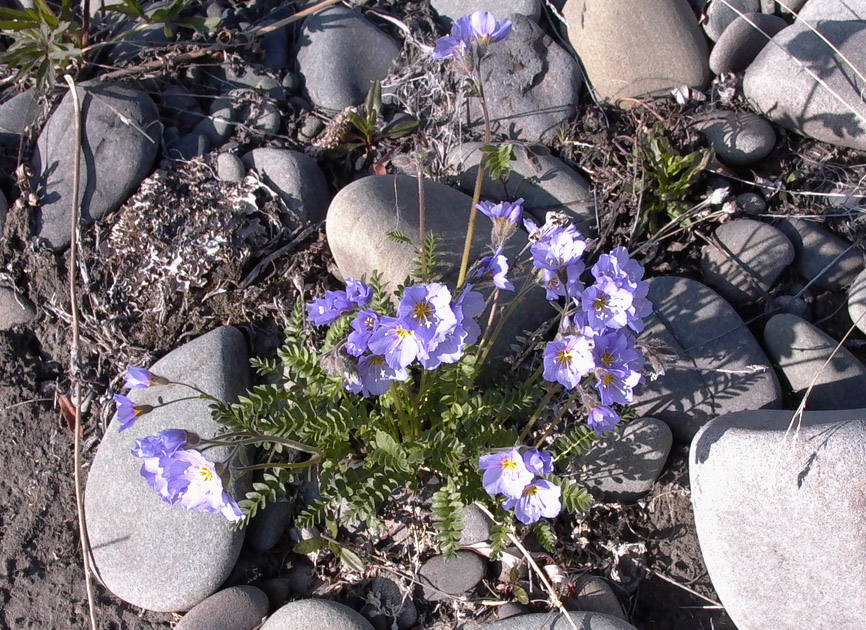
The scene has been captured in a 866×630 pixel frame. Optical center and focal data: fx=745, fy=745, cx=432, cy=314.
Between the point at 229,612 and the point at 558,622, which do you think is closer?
the point at 558,622

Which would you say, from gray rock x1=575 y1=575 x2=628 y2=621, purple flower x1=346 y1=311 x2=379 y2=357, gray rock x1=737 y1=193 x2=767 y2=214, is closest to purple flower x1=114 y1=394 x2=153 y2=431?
purple flower x1=346 y1=311 x2=379 y2=357

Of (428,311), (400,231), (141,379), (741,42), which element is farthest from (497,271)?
(741,42)

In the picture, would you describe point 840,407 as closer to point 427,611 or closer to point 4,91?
point 427,611

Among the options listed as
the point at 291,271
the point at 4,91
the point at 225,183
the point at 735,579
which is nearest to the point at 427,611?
the point at 735,579

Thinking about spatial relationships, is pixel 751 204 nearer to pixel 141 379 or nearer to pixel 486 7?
pixel 486 7

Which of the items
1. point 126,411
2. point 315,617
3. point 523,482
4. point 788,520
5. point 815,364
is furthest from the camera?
point 815,364

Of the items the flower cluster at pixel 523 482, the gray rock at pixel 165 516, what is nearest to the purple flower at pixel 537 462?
the flower cluster at pixel 523 482

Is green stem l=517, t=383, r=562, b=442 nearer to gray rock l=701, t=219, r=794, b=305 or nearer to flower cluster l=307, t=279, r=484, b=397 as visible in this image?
flower cluster l=307, t=279, r=484, b=397
